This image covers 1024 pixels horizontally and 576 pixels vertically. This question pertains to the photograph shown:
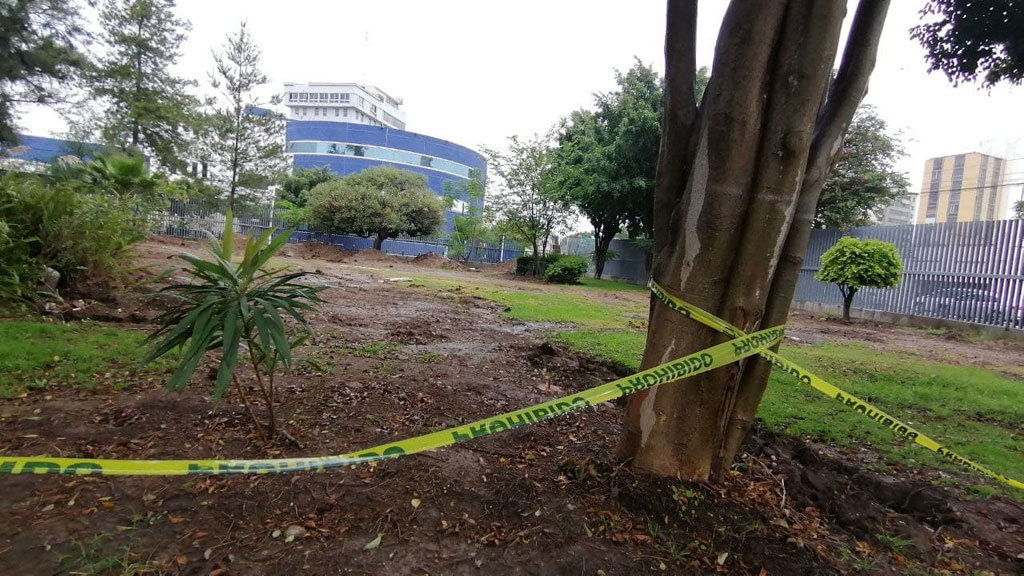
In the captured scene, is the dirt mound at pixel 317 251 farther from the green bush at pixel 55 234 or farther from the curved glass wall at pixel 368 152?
the curved glass wall at pixel 368 152

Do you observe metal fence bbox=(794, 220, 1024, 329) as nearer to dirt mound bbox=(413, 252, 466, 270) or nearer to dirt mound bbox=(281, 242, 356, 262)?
dirt mound bbox=(413, 252, 466, 270)

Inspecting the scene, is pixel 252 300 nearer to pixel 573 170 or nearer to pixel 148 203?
pixel 148 203

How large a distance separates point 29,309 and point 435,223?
24.5 m

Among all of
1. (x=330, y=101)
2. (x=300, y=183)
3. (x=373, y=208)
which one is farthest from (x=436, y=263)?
(x=330, y=101)

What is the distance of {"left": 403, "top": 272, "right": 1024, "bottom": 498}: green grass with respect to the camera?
3166mm

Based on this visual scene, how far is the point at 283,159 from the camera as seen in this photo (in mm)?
24594

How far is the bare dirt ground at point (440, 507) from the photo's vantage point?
5.73ft

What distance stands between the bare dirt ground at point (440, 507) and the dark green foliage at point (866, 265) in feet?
32.3

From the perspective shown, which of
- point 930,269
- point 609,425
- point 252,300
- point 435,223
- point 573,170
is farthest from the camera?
point 435,223

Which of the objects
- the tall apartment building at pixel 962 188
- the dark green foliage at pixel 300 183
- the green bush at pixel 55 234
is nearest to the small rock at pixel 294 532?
the green bush at pixel 55 234

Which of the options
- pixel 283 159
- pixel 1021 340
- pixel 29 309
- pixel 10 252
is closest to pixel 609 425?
pixel 29 309

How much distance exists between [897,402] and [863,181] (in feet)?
59.7

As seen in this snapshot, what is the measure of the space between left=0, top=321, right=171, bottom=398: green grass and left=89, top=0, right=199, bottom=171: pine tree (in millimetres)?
20289

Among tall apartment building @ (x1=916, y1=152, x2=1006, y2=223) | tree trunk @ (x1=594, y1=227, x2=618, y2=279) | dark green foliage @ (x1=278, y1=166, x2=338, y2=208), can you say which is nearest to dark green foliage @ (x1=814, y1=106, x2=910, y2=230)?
tree trunk @ (x1=594, y1=227, x2=618, y2=279)
